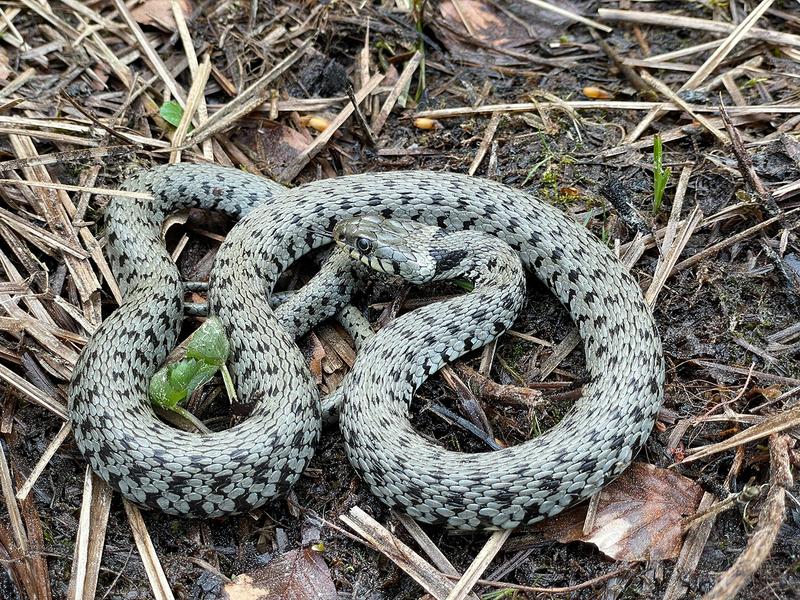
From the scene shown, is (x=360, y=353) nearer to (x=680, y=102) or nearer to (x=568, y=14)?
(x=680, y=102)

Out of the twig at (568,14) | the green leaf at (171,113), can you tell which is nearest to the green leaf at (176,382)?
the green leaf at (171,113)

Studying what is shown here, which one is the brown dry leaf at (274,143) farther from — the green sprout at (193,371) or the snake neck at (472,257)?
the green sprout at (193,371)

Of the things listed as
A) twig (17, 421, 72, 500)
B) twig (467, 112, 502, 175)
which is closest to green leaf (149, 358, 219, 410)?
twig (17, 421, 72, 500)

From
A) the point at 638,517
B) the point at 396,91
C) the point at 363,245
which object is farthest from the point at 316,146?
the point at 638,517

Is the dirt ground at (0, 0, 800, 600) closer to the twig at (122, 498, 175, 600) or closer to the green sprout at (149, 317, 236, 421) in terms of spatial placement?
the twig at (122, 498, 175, 600)

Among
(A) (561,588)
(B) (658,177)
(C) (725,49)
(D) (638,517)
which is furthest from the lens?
(C) (725,49)

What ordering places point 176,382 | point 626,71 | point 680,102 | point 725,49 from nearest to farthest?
point 176,382
point 680,102
point 725,49
point 626,71

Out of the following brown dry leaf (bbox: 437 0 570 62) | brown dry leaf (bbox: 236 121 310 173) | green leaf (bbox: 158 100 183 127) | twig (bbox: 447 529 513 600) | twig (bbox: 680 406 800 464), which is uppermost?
green leaf (bbox: 158 100 183 127)

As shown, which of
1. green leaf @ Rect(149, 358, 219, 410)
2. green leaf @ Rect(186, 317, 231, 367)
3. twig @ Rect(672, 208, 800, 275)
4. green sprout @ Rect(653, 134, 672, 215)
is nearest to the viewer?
green leaf @ Rect(149, 358, 219, 410)
